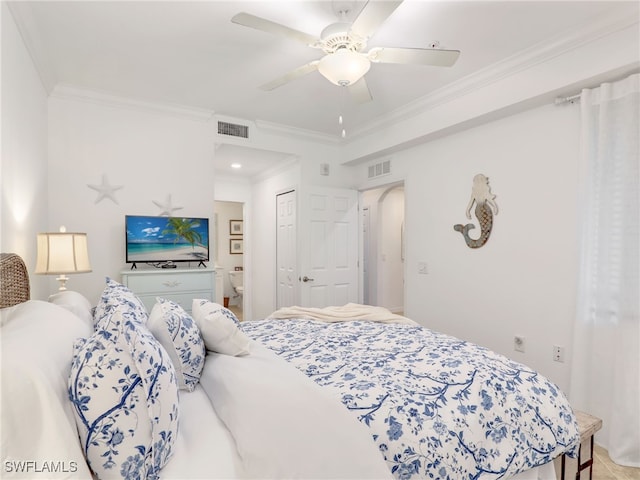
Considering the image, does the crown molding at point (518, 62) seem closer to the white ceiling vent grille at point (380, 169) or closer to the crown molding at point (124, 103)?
the white ceiling vent grille at point (380, 169)

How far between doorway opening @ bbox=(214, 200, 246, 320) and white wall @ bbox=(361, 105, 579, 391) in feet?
14.2

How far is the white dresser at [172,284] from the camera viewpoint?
322cm

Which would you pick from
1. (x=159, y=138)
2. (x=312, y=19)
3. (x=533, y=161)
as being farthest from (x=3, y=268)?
(x=533, y=161)

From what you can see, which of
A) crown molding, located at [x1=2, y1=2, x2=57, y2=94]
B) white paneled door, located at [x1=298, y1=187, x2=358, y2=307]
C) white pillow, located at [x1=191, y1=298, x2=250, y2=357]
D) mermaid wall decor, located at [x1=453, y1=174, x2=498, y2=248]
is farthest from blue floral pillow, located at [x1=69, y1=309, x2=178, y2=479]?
white paneled door, located at [x1=298, y1=187, x2=358, y2=307]

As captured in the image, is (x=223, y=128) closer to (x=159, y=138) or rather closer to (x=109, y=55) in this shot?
(x=159, y=138)

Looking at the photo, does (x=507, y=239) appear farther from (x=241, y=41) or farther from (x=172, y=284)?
(x=172, y=284)

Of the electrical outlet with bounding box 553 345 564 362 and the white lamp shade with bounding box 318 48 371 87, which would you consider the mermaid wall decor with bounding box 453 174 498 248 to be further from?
the white lamp shade with bounding box 318 48 371 87

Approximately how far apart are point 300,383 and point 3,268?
1.33 metres

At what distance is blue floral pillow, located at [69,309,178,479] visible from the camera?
3.00ft

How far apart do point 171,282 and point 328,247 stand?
2.01m

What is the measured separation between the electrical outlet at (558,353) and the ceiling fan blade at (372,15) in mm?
2607

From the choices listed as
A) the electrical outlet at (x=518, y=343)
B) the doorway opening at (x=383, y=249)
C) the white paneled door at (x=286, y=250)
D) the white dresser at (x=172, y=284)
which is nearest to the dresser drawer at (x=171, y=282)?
the white dresser at (x=172, y=284)

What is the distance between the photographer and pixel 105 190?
337cm

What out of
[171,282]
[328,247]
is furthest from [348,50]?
[328,247]
